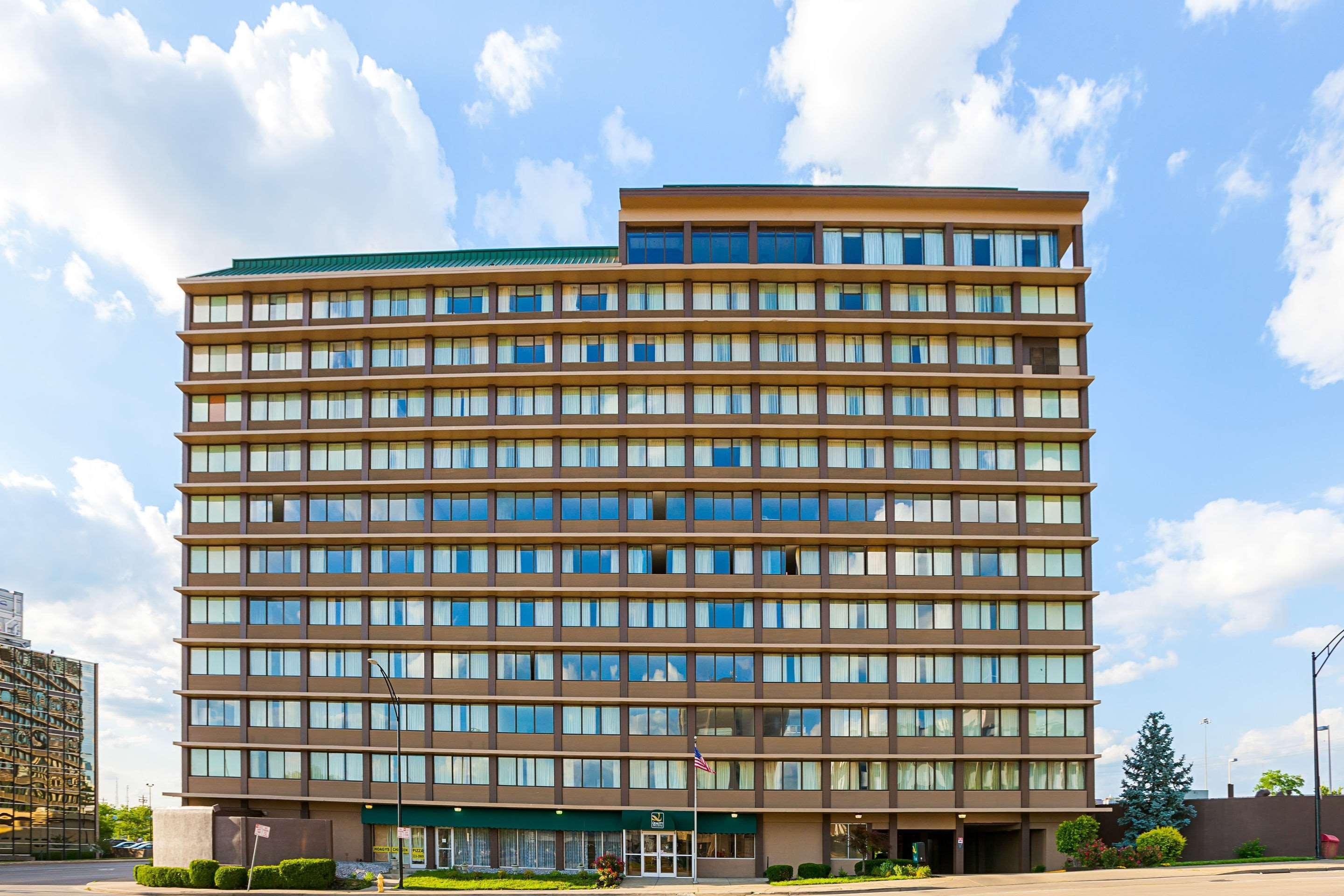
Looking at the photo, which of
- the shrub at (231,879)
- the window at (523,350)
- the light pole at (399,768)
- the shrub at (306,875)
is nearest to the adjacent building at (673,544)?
the window at (523,350)

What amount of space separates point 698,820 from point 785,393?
22533mm

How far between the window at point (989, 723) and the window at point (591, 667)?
17865 millimetres

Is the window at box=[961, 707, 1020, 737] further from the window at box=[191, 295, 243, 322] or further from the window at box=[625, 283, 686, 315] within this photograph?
the window at box=[191, 295, 243, 322]

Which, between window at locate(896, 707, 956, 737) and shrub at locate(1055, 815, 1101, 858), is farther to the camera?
window at locate(896, 707, 956, 737)

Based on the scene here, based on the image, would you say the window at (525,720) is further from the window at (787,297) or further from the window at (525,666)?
the window at (787,297)

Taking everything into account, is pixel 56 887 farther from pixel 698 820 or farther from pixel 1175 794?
pixel 1175 794

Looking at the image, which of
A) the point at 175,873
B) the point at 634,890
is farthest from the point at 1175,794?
the point at 175,873

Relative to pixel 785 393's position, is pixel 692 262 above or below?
above

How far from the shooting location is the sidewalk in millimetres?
39250

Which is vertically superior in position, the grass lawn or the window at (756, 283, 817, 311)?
the window at (756, 283, 817, 311)

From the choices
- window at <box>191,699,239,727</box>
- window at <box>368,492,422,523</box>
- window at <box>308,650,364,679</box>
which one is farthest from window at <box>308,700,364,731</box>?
window at <box>368,492,422,523</box>

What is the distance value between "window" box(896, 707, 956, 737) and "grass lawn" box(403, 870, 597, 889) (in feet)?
55.6

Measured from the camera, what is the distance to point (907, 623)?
5069 cm

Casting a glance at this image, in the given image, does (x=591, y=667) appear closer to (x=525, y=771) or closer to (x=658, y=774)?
(x=525, y=771)
